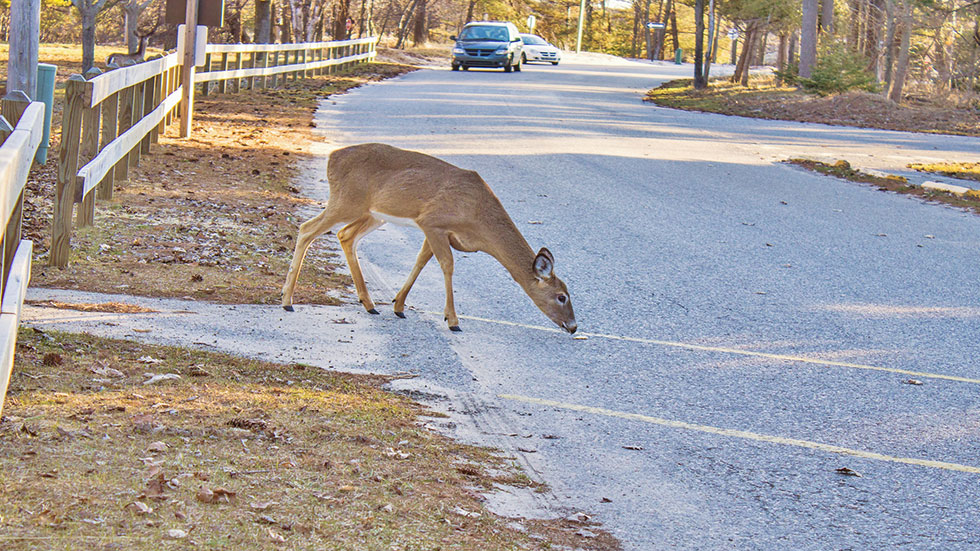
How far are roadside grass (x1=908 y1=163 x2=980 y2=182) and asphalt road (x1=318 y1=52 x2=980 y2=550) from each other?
2897 mm

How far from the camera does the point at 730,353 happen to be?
25.5 feet

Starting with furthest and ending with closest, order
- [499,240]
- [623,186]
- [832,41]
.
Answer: [832,41]
[623,186]
[499,240]

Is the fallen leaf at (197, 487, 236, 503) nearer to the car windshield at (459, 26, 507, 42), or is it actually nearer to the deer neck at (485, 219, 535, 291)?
the deer neck at (485, 219, 535, 291)

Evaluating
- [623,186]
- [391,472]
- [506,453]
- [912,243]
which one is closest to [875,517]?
[506,453]

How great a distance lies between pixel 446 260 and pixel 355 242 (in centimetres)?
104

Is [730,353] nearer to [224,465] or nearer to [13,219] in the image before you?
[224,465]

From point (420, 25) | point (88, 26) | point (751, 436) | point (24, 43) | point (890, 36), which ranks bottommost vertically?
point (751, 436)

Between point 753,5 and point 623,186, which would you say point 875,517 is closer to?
point 623,186

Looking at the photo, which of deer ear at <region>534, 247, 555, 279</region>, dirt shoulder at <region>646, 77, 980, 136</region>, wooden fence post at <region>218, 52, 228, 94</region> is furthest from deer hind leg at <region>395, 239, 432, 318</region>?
dirt shoulder at <region>646, 77, 980, 136</region>

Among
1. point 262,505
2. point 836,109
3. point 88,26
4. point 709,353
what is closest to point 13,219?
point 262,505

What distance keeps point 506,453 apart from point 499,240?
2.55 m

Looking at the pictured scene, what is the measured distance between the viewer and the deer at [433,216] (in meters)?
7.79

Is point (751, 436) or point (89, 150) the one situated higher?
point (89, 150)

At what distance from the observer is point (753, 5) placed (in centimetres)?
3934
